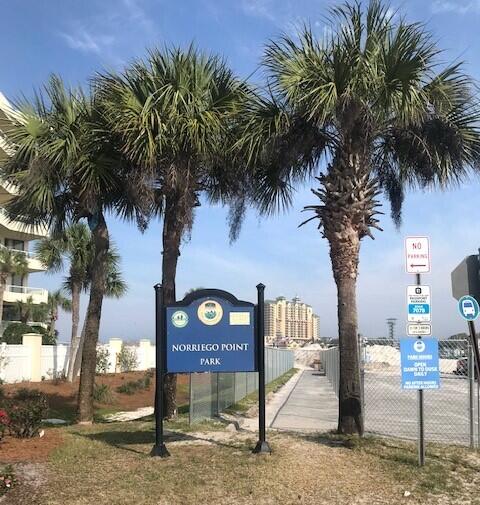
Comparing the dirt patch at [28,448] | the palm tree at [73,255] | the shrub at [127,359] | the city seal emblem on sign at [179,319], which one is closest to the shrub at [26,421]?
the dirt patch at [28,448]

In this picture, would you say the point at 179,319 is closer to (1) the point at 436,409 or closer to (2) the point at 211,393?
(2) the point at 211,393

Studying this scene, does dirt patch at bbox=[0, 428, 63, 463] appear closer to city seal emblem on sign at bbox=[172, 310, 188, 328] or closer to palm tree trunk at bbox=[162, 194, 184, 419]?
city seal emblem on sign at bbox=[172, 310, 188, 328]

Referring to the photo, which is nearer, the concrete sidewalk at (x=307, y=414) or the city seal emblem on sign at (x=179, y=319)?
the city seal emblem on sign at (x=179, y=319)

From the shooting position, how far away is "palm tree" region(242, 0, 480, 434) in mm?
8781

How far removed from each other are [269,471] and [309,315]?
443ft

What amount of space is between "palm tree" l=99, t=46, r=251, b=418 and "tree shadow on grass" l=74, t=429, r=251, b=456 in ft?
14.6

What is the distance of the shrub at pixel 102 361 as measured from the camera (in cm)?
3203

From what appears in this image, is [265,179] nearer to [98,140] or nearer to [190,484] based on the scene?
[98,140]

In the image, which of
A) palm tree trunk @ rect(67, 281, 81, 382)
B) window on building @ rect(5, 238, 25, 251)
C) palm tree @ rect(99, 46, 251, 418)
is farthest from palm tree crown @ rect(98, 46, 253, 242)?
window on building @ rect(5, 238, 25, 251)

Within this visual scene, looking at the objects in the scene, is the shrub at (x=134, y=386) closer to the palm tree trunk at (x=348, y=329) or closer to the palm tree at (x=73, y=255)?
the palm tree at (x=73, y=255)

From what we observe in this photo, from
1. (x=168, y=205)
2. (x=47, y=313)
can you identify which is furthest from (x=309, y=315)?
(x=168, y=205)

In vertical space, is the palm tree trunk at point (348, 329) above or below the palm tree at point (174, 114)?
below

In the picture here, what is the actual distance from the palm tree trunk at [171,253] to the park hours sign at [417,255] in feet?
17.7

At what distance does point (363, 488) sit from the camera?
6.69 meters
